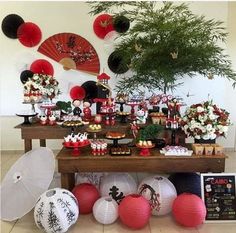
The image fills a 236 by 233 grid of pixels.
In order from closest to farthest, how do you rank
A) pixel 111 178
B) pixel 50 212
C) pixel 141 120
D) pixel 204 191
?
pixel 50 212 < pixel 204 191 < pixel 111 178 < pixel 141 120

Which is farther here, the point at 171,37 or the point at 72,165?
the point at 171,37

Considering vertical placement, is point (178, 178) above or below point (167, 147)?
below

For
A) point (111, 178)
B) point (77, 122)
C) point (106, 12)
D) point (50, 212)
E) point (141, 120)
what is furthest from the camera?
point (106, 12)

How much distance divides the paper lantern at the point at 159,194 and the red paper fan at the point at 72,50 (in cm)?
257

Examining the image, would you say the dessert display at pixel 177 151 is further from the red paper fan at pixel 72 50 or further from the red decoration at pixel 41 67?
the red decoration at pixel 41 67

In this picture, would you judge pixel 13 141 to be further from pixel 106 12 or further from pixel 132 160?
pixel 132 160

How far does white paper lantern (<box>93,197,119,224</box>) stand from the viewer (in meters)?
2.41

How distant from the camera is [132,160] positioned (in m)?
2.54

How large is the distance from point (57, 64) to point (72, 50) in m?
0.33

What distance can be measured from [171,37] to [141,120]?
1.11 m

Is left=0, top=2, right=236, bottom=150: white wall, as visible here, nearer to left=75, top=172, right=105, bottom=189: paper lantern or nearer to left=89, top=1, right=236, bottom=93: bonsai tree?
left=89, top=1, right=236, bottom=93: bonsai tree

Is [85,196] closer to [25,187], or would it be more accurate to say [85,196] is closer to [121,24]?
[25,187]

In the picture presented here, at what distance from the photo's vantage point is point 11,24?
4438 millimetres

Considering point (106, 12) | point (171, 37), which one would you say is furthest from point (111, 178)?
point (106, 12)
